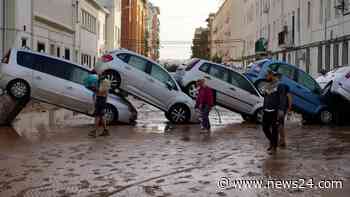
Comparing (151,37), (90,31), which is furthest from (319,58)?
(151,37)

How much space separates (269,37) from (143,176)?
157 feet

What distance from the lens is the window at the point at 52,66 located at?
60.0ft

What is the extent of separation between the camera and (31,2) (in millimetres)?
33344

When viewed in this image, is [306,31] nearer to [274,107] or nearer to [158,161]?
[274,107]

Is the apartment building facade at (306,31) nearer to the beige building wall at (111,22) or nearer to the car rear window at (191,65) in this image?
the car rear window at (191,65)

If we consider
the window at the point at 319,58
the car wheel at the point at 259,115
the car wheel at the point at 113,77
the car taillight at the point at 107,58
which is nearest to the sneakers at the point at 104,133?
the car wheel at the point at 113,77

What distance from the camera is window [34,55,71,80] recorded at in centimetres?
1830

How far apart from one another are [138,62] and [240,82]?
354cm

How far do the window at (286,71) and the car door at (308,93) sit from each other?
0.24 m

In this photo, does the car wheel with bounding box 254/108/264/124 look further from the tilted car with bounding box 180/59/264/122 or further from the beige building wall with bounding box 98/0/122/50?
the beige building wall with bounding box 98/0/122/50

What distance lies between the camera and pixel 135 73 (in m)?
19.6

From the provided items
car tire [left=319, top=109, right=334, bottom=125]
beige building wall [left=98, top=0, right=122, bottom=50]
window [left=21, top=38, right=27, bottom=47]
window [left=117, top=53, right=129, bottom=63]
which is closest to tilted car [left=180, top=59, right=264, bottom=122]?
car tire [left=319, top=109, right=334, bottom=125]

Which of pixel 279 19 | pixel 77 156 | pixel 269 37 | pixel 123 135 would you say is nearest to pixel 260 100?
pixel 123 135

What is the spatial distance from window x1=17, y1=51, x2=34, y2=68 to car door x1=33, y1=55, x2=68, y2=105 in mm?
125
